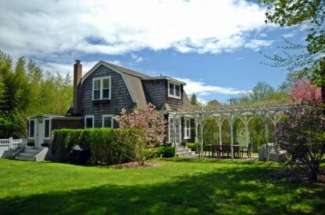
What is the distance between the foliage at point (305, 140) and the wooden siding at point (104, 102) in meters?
13.4

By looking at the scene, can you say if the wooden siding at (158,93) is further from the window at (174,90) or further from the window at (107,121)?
the window at (107,121)

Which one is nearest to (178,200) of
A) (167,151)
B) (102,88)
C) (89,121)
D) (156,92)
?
(167,151)

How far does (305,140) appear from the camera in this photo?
10.7 m

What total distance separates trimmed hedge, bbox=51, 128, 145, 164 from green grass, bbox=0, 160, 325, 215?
5814 mm

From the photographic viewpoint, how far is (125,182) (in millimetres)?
11141

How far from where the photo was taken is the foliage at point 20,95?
97.9 ft

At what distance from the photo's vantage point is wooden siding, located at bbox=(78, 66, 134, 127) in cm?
2347

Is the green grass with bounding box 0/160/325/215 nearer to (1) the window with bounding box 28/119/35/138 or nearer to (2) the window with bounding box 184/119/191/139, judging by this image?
(2) the window with bounding box 184/119/191/139

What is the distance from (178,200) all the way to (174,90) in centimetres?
1849

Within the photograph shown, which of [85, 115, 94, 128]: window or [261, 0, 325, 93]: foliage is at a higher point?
[261, 0, 325, 93]: foliage

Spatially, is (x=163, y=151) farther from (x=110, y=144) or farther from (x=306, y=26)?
(x=306, y=26)

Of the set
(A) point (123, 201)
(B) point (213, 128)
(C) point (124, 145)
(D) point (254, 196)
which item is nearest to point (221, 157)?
(C) point (124, 145)

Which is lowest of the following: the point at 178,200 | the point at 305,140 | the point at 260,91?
the point at 178,200

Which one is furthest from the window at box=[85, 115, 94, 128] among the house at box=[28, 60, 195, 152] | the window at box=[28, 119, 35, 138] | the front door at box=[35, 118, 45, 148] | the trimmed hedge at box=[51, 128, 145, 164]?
the trimmed hedge at box=[51, 128, 145, 164]
